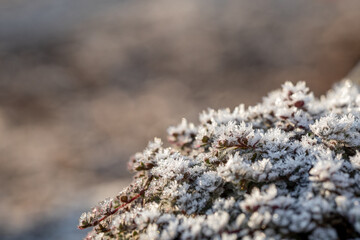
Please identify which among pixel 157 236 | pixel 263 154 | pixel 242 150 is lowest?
pixel 157 236

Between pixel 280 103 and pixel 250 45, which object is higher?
pixel 250 45

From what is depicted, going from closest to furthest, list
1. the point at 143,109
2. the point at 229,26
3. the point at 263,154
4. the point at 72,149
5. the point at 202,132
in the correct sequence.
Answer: the point at 263,154 < the point at 202,132 < the point at 72,149 < the point at 143,109 < the point at 229,26

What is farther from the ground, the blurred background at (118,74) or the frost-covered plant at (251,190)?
the blurred background at (118,74)

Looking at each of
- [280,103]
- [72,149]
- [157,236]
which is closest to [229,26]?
[72,149]

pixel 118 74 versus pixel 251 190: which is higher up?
pixel 118 74

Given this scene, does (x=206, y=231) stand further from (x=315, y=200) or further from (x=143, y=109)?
(x=143, y=109)
